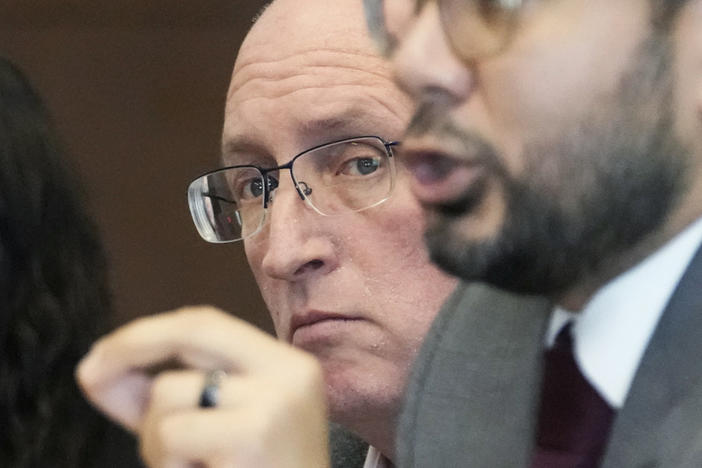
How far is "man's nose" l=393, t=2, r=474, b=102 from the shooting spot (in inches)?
21.3

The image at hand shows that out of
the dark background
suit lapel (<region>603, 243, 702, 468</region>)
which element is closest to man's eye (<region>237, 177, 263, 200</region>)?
suit lapel (<region>603, 243, 702, 468</region>)

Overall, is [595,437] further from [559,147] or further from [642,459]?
[559,147]

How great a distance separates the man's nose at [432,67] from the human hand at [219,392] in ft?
0.61

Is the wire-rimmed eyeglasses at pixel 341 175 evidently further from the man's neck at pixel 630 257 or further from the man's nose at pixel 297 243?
the man's neck at pixel 630 257

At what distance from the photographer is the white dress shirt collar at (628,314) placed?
50 cm

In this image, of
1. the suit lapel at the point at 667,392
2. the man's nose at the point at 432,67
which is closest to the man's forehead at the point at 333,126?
the man's nose at the point at 432,67

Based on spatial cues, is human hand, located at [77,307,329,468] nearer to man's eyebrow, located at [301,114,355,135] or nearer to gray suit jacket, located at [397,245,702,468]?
gray suit jacket, located at [397,245,702,468]

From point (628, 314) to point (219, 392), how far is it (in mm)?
250

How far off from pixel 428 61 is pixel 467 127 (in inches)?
1.9

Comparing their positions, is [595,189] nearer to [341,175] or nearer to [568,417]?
[568,417]

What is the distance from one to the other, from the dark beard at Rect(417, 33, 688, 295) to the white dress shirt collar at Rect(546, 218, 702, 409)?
0.02 m

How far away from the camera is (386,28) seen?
0.65 metres

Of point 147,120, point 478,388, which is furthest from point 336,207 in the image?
point 147,120

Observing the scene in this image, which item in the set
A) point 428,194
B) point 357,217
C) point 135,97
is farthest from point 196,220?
point 135,97
